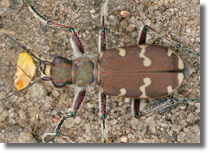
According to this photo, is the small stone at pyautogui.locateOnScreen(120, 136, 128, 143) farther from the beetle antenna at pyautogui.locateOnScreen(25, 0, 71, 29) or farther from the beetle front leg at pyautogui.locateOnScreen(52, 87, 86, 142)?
the beetle antenna at pyautogui.locateOnScreen(25, 0, 71, 29)

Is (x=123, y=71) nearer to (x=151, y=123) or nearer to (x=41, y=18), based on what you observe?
(x=151, y=123)

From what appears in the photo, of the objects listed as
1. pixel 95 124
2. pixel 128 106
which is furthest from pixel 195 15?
pixel 95 124

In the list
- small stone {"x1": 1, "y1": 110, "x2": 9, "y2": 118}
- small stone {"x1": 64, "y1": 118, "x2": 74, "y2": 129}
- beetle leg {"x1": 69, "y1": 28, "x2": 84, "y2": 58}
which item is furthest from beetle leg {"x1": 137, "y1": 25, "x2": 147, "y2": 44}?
small stone {"x1": 1, "y1": 110, "x2": 9, "y2": 118}

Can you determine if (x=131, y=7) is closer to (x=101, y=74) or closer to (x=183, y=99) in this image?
(x=101, y=74)

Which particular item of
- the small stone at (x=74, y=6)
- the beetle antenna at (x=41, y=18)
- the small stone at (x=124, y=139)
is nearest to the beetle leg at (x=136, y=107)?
the small stone at (x=124, y=139)

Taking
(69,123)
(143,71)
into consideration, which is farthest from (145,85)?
(69,123)

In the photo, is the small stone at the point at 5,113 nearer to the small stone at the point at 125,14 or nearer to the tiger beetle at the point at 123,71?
the tiger beetle at the point at 123,71
